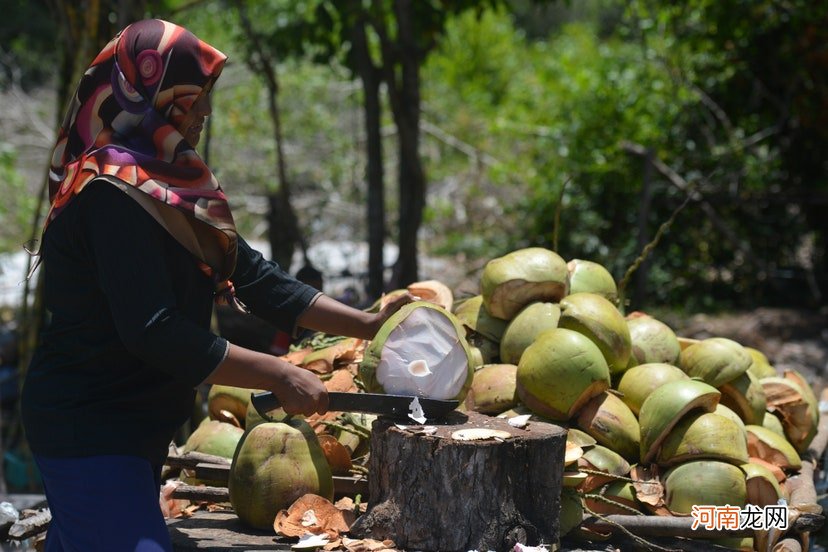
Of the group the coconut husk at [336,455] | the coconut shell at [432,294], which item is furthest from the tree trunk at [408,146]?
the coconut husk at [336,455]

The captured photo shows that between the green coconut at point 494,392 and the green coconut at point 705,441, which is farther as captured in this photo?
the green coconut at point 494,392

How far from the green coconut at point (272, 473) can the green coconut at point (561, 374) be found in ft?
2.10

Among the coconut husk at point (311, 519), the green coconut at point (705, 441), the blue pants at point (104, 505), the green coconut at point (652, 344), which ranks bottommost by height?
the coconut husk at point (311, 519)

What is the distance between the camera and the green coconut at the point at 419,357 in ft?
8.16

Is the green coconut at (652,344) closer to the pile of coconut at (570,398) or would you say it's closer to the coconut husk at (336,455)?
the pile of coconut at (570,398)

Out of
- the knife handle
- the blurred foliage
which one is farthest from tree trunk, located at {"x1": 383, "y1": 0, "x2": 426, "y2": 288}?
the knife handle

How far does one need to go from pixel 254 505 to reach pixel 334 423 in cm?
40

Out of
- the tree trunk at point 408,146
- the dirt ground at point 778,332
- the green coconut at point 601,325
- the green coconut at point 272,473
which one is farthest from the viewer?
the dirt ground at point 778,332

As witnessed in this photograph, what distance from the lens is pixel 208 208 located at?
2045 millimetres

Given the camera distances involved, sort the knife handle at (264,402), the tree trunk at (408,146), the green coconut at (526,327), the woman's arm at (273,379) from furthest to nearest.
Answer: the tree trunk at (408,146), the green coconut at (526,327), the knife handle at (264,402), the woman's arm at (273,379)

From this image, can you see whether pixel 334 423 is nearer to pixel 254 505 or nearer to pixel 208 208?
pixel 254 505

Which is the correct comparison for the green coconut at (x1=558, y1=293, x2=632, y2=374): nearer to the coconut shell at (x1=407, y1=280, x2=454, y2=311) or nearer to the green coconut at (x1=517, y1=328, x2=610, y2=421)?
the green coconut at (x1=517, y1=328, x2=610, y2=421)

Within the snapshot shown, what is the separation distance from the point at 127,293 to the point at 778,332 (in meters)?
6.41

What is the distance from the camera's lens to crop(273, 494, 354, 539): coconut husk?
7.98ft
